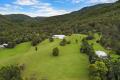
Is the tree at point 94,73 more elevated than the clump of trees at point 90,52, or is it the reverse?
the clump of trees at point 90,52

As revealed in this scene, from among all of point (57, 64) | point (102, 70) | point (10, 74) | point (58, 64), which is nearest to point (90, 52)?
point (58, 64)

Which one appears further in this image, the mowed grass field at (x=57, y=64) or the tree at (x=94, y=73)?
the mowed grass field at (x=57, y=64)

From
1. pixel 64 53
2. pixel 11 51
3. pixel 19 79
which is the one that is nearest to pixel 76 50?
pixel 64 53

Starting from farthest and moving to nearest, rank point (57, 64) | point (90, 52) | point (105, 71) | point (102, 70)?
point (90, 52)
point (57, 64)
point (102, 70)
point (105, 71)

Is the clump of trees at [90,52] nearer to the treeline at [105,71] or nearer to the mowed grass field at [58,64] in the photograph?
the mowed grass field at [58,64]

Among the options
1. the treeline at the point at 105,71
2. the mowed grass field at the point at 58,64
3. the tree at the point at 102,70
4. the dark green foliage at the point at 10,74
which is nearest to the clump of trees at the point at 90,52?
the mowed grass field at the point at 58,64

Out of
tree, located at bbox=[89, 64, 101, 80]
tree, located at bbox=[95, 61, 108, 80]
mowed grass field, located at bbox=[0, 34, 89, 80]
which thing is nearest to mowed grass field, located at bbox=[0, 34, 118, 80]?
mowed grass field, located at bbox=[0, 34, 89, 80]

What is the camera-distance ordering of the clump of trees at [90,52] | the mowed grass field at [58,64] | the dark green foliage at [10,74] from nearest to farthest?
the dark green foliage at [10,74] → the mowed grass field at [58,64] → the clump of trees at [90,52]

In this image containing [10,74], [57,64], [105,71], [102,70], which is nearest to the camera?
[105,71]

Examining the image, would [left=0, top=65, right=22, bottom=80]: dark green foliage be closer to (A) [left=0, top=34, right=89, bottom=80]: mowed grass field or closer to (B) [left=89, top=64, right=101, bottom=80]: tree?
(A) [left=0, top=34, right=89, bottom=80]: mowed grass field

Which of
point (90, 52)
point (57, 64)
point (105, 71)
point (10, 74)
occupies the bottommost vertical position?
point (10, 74)

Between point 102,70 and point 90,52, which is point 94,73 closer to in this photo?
point 102,70

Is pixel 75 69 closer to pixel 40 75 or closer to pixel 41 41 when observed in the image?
pixel 40 75
